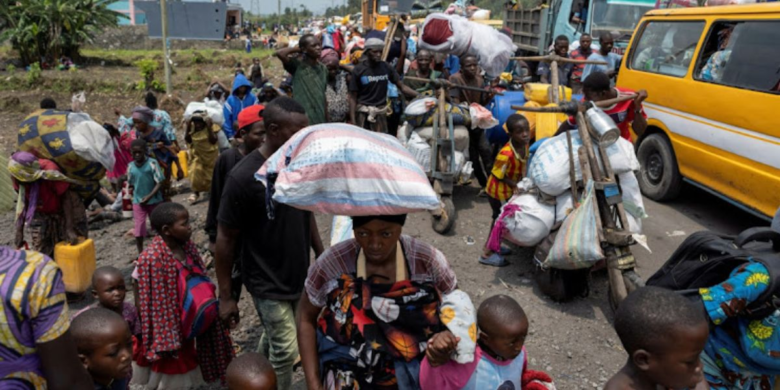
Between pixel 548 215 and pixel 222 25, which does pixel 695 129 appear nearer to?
pixel 548 215

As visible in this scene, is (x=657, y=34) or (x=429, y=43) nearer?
(x=657, y=34)

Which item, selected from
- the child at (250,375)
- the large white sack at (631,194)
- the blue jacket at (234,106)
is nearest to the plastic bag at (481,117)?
the large white sack at (631,194)

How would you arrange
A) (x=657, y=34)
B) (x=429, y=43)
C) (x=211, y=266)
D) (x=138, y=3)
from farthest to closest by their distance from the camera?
(x=138, y=3) → (x=429, y=43) → (x=657, y=34) → (x=211, y=266)

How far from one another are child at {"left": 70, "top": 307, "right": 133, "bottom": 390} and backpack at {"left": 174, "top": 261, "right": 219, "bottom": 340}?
0.89 meters

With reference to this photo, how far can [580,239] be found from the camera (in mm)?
3859

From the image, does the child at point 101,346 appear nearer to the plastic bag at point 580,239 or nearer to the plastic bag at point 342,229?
the plastic bag at point 342,229

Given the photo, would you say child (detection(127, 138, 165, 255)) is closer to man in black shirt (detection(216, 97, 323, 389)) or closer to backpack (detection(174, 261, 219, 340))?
backpack (detection(174, 261, 219, 340))

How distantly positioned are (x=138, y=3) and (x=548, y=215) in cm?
4381

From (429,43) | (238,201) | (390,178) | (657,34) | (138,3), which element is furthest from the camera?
(138,3)

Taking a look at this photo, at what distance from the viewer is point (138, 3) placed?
40500 mm

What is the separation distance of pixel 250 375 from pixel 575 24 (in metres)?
9.74

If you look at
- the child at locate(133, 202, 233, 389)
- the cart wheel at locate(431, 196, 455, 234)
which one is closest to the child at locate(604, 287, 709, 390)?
the child at locate(133, 202, 233, 389)

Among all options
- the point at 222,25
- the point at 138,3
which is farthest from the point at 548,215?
the point at 138,3

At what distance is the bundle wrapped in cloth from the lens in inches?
163
